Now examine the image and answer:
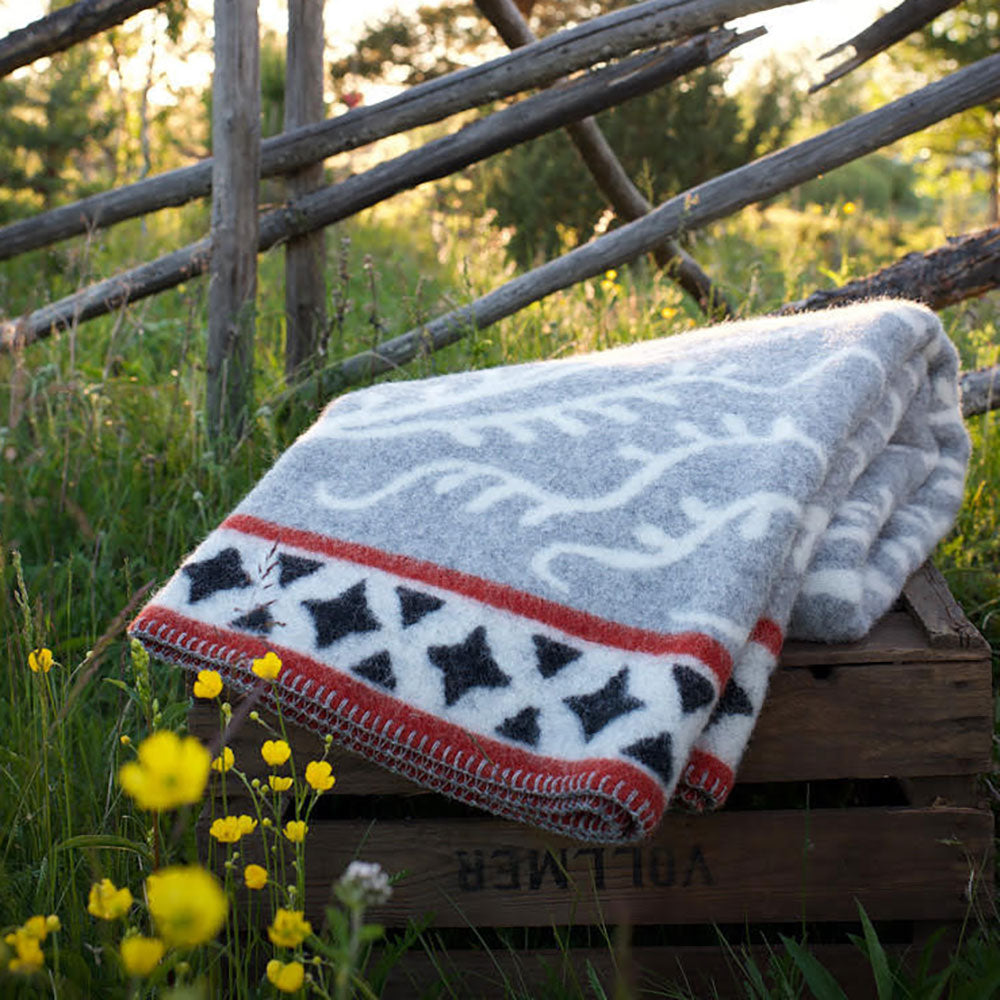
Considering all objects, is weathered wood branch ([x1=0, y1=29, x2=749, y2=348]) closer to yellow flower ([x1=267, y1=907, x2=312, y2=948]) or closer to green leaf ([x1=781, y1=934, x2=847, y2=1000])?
green leaf ([x1=781, y1=934, x2=847, y2=1000])

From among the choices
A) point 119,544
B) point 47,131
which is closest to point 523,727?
point 119,544

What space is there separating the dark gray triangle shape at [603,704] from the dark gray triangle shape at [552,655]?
0.04 meters

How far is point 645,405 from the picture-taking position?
155cm

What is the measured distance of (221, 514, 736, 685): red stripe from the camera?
119 centimetres

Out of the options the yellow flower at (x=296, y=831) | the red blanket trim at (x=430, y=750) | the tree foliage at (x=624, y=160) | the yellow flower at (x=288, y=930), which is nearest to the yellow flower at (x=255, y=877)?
the yellow flower at (x=296, y=831)

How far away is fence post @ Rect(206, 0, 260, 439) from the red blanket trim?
1555 mm

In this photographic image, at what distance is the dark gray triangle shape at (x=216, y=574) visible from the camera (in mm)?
1384

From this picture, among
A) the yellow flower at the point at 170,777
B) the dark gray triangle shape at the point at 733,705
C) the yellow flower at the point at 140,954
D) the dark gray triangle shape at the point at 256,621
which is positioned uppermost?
the yellow flower at the point at 170,777

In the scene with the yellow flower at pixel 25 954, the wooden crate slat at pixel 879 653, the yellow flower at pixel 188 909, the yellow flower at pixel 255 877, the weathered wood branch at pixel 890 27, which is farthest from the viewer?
the weathered wood branch at pixel 890 27

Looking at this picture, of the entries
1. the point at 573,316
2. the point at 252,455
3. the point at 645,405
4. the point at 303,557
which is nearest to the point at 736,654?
the point at 645,405

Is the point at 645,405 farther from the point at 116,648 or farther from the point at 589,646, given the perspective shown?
the point at 116,648

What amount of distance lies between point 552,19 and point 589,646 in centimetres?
1207

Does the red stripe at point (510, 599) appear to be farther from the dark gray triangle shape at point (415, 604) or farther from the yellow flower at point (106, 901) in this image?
the yellow flower at point (106, 901)

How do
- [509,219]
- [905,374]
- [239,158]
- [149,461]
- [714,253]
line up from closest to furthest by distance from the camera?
1. [905,374]
2. [149,461]
3. [239,158]
4. [714,253]
5. [509,219]
